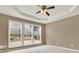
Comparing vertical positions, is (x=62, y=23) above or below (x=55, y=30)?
above

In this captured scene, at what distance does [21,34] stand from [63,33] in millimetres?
956

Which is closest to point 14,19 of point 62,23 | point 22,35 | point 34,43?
point 22,35

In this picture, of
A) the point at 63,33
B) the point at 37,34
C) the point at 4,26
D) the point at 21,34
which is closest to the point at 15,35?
the point at 21,34

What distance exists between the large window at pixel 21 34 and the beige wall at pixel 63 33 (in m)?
0.38

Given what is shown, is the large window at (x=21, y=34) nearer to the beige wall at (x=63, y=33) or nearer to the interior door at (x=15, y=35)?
the interior door at (x=15, y=35)

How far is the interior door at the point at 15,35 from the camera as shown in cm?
150

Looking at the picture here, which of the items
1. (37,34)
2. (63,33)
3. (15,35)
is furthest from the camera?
(63,33)

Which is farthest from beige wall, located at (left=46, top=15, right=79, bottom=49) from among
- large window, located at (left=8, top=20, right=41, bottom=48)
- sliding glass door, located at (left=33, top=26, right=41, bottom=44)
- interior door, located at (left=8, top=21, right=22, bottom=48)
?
interior door, located at (left=8, top=21, right=22, bottom=48)

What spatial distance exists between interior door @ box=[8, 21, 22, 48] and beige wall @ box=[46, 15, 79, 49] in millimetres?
584

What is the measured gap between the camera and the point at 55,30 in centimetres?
201

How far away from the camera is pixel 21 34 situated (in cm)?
154

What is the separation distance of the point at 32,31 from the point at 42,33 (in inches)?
8.6

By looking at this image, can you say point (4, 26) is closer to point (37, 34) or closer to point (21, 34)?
point (21, 34)
